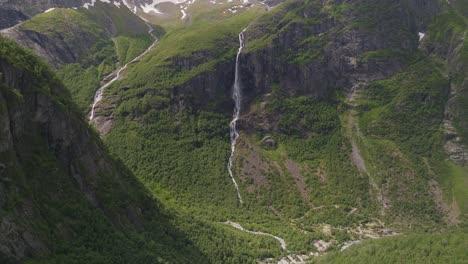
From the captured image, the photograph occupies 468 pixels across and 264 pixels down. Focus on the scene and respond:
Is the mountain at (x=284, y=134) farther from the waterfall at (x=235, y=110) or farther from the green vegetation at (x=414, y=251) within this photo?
the waterfall at (x=235, y=110)

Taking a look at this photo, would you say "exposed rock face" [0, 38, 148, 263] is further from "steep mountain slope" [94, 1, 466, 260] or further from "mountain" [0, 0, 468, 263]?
"steep mountain slope" [94, 1, 466, 260]

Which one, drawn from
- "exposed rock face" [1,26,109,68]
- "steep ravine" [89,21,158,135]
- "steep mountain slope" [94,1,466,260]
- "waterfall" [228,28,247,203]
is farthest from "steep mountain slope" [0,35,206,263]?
"exposed rock face" [1,26,109,68]

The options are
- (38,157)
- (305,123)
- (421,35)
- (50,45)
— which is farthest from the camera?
(50,45)

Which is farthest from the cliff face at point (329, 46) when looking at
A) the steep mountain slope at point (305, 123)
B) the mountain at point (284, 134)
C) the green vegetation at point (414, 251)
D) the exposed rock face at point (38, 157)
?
the exposed rock face at point (38, 157)

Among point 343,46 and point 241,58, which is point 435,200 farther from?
point 241,58

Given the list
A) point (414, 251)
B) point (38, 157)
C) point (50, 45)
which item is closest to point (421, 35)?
point (414, 251)

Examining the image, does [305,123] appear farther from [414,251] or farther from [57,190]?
[57,190]

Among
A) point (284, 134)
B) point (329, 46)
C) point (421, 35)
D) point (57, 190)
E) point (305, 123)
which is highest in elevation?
point (421, 35)

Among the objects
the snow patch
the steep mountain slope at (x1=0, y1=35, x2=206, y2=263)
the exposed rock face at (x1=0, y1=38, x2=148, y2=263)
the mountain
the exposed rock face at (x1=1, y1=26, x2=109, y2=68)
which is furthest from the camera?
the snow patch
